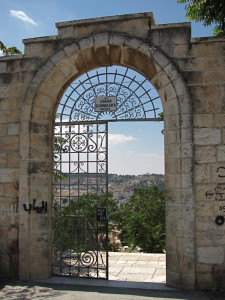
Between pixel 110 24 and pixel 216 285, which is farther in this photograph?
pixel 110 24

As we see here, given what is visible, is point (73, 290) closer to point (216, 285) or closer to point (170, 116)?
point (216, 285)

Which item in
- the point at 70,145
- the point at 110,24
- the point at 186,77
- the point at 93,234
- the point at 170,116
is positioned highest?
the point at 110,24

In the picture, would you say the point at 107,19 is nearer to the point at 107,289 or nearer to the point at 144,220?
the point at 107,289

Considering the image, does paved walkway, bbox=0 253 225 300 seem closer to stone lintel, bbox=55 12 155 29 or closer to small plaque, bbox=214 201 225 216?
small plaque, bbox=214 201 225 216

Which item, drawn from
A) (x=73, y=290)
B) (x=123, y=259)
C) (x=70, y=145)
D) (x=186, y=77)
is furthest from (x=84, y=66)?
(x=123, y=259)

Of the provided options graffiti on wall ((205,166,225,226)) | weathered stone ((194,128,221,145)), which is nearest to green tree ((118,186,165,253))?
graffiti on wall ((205,166,225,226))

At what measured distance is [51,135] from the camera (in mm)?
5910

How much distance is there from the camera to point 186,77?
515 cm

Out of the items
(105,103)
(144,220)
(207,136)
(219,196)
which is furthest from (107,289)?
(144,220)

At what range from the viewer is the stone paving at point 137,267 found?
18.8 feet

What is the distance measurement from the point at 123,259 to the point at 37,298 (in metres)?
2.97

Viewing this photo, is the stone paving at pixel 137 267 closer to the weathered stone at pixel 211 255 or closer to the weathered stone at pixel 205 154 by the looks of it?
the weathered stone at pixel 211 255

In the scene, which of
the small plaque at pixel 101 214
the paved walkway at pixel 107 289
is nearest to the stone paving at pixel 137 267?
the paved walkway at pixel 107 289

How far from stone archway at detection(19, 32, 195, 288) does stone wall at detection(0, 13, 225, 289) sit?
2cm
